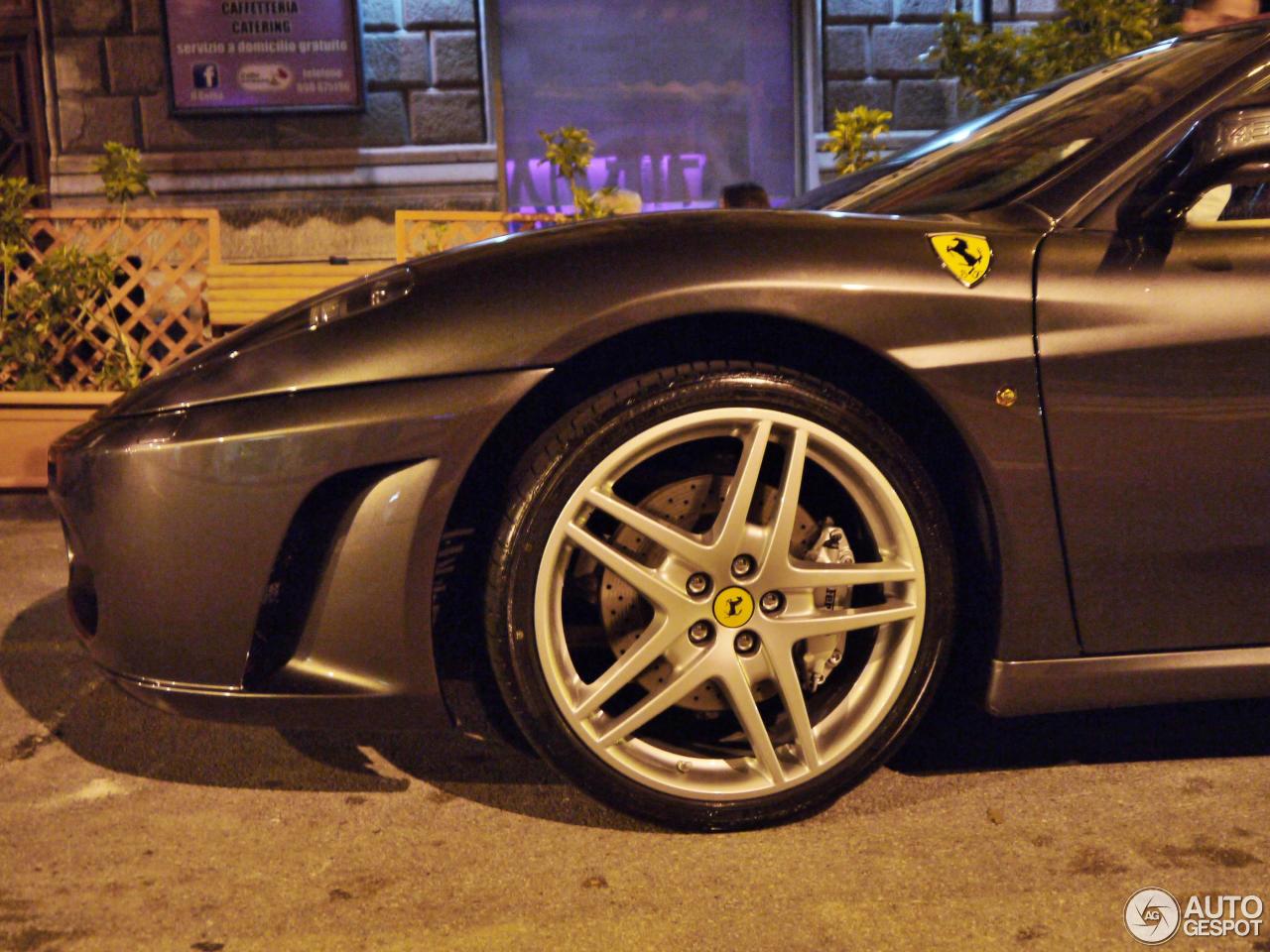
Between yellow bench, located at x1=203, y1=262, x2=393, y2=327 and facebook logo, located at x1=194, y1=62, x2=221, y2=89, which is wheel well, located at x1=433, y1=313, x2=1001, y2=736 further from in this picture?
facebook logo, located at x1=194, y1=62, x2=221, y2=89

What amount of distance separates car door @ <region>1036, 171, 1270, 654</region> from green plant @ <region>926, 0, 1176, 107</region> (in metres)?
3.66

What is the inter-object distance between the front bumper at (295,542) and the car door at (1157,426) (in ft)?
2.69

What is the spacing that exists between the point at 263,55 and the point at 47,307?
3451mm

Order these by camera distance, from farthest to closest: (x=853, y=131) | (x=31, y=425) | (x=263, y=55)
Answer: (x=263, y=55) → (x=853, y=131) → (x=31, y=425)

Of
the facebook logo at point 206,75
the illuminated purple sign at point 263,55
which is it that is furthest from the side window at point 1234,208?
the facebook logo at point 206,75

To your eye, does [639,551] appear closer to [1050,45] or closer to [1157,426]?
[1157,426]

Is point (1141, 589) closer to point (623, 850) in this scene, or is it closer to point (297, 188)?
point (623, 850)

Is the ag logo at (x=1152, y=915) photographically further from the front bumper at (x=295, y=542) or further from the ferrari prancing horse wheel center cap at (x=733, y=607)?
the front bumper at (x=295, y=542)

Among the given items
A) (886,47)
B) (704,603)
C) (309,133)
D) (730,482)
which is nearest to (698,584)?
(704,603)

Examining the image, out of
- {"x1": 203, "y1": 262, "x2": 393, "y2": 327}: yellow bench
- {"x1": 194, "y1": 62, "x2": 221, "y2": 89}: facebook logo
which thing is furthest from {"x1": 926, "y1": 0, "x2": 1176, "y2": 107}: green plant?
{"x1": 194, "y1": 62, "x2": 221, "y2": 89}: facebook logo

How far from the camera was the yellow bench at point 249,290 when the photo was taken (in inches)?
244

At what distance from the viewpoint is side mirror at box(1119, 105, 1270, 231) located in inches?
71.3

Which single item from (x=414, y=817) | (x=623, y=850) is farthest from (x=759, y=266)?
(x=414, y=817)

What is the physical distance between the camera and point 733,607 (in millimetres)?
1924
